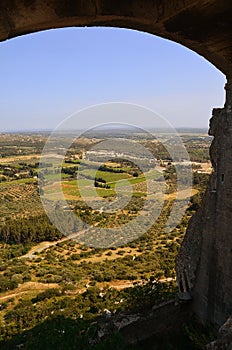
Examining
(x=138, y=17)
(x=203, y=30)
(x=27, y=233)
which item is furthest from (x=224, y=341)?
(x=27, y=233)

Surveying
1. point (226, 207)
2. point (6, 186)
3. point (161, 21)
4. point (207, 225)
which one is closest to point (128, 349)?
point (207, 225)

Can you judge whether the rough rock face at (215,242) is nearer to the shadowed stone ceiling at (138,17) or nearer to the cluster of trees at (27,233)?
the shadowed stone ceiling at (138,17)

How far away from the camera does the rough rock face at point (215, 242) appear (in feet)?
18.3

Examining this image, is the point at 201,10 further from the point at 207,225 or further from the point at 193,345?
the point at 193,345

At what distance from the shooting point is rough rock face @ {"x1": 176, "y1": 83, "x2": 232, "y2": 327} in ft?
18.3

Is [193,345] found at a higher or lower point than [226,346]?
lower

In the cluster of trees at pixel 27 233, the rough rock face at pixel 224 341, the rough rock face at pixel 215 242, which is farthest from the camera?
the cluster of trees at pixel 27 233

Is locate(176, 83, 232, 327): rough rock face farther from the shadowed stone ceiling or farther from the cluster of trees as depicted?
the cluster of trees

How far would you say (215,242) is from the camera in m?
5.93

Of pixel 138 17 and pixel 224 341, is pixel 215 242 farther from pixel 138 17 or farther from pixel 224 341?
pixel 138 17

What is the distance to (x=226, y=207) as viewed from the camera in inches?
219

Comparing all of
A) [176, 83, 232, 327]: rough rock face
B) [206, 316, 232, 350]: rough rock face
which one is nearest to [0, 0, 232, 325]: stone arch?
[176, 83, 232, 327]: rough rock face

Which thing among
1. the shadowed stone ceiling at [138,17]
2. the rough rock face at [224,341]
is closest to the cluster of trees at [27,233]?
the rough rock face at [224,341]

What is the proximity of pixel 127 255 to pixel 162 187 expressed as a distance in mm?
24466
